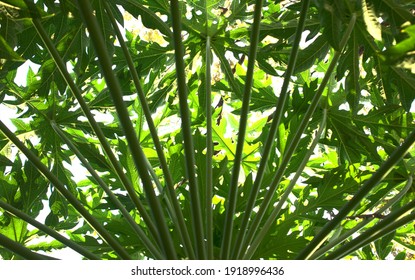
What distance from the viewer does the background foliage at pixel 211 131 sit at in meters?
2.16

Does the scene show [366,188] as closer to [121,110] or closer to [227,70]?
[121,110]

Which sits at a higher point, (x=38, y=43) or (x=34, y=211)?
(x=38, y=43)

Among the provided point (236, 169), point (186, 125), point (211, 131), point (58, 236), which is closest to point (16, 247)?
point (58, 236)

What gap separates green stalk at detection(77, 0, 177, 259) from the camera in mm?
1518

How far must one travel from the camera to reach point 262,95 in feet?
10.6

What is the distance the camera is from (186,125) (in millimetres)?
1990

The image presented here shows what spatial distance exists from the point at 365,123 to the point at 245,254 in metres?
1.04

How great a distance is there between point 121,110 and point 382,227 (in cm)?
108

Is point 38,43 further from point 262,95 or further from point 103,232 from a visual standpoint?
point 262,95

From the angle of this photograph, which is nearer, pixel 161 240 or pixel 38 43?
pixel 161 240

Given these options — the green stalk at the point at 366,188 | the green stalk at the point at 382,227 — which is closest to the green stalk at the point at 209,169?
the green stalk at the point at 366,188

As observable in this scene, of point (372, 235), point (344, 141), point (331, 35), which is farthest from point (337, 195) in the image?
point (331, 35)

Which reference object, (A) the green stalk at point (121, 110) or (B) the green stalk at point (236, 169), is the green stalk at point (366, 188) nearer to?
(B) the green stalk at point (236, 169)

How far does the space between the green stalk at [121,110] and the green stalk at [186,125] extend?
159mm
